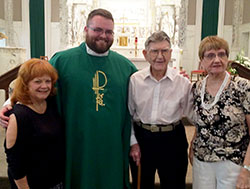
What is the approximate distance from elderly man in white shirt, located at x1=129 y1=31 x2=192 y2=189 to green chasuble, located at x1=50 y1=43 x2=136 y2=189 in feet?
0.56

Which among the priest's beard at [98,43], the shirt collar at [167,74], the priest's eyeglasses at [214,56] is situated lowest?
the shirt collar at [167,74]

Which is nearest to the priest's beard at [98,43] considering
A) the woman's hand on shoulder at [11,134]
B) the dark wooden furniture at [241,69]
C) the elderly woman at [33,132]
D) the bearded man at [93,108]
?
the bearded man at [93,108]

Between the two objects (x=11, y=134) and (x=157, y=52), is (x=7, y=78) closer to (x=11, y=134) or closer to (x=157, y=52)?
(x=11, y=134)

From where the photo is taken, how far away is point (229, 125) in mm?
1768

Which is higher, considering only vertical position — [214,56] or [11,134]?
[214,56]

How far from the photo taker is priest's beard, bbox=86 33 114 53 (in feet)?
6.64

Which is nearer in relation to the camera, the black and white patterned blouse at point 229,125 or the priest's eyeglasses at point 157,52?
the black and white patterned blouse at point 229,125

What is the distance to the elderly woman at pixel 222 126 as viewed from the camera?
1762 mm

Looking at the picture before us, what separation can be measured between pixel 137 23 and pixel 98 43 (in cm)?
691

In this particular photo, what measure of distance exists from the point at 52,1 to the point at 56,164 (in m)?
8.51

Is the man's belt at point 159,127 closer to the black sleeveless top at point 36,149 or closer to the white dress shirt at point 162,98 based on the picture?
the white dress shirt at point 162,98

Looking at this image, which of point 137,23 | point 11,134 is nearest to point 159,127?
point 11,134

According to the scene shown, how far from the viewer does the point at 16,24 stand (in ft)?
30.3

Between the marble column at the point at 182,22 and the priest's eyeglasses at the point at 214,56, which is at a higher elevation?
the marble column at the point at 182,22
